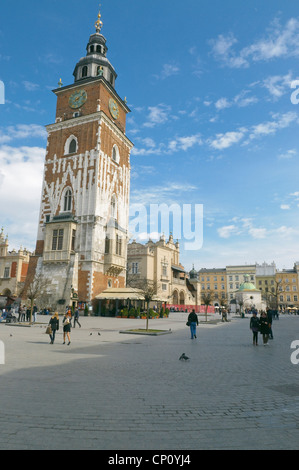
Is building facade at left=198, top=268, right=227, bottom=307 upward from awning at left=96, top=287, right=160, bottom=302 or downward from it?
upward

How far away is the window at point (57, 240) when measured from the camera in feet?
127

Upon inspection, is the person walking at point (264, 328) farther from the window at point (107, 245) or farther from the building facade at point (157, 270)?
the building facade at point (157, 270)

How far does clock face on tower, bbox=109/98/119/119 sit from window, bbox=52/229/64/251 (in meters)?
18.3

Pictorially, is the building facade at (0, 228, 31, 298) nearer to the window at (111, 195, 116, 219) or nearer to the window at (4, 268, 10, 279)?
the window at (4, 268, 10, 279)

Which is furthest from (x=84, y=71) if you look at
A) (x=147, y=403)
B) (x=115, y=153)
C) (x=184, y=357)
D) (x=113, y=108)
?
(x=147, y=403)

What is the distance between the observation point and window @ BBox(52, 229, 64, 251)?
38719 millimetres

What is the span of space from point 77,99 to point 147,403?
44.1 m

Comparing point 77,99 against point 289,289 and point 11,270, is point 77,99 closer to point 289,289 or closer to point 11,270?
point 11,270

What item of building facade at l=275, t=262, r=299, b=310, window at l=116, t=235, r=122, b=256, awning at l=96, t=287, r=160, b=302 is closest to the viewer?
awning at l=96, t=287, r=160, b=302

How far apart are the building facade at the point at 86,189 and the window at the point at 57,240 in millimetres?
73

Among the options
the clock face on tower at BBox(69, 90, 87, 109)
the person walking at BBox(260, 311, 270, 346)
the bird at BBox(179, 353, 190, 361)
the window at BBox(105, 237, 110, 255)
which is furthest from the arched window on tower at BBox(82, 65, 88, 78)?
the bird at BBox(179, 353, 190, 361)

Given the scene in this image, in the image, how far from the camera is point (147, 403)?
5863 mm

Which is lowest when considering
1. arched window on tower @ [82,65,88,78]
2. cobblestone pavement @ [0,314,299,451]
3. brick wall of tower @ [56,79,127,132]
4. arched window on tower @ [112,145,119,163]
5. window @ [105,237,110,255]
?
cobblestone pavement @ [0,314,299,451]

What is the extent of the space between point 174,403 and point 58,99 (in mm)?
46990
